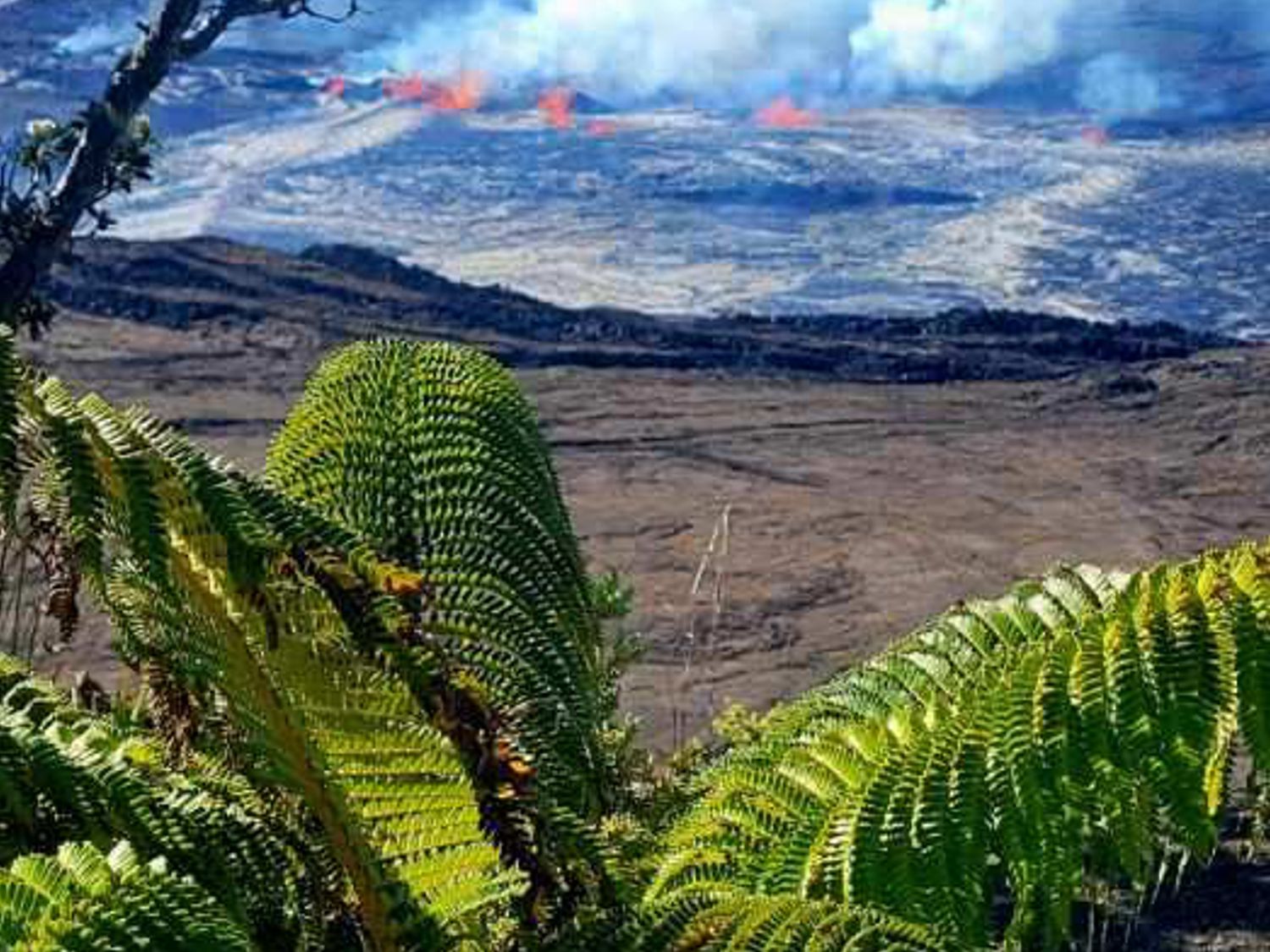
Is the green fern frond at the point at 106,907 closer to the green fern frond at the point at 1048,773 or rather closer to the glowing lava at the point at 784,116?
the green fern frond at the point at 1048,773

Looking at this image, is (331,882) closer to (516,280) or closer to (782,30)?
(516,280)

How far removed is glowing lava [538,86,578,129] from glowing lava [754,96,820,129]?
516 centimetres

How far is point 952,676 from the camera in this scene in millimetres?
2186

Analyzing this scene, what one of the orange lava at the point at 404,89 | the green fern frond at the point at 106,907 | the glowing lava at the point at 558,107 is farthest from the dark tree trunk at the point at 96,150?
the orange lava at the point at 404,89

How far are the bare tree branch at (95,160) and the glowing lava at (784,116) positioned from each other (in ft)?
165

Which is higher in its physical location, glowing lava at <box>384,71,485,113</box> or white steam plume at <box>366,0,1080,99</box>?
white steam plume at <box>366,0,1080,99</box>

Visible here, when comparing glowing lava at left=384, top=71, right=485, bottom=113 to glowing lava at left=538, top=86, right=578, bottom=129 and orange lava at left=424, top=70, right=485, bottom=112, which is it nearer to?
orange lava at left=424, top=70, right=485, bottom=112

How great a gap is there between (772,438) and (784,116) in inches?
1460

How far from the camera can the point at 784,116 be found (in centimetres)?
6019

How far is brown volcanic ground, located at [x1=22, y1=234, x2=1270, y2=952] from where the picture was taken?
18.0 meters

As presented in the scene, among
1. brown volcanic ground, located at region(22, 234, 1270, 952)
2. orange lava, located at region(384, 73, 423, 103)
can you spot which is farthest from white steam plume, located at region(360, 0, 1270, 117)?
brown volcanic ground, located at region(22, 234, 1270, 952)

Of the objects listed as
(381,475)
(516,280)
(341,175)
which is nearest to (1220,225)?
(516,280)

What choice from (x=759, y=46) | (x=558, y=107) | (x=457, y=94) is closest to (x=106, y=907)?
(x=558, y=107)

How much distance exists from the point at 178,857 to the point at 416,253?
43030mm
